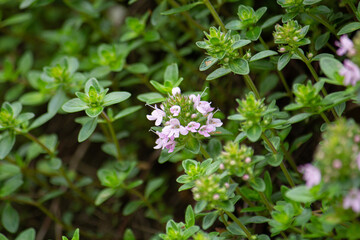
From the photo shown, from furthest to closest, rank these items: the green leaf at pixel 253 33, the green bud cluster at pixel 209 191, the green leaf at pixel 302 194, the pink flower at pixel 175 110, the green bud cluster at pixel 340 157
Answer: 1. the green leaf at pixel 253 33
2. the pink flower at pixel 175 110
3. the green bud cluster at pixel 209 191
4. the green leaf at pixel 302 194
5. the green bud cluster at pixel 340 157

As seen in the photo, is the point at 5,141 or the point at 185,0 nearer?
the point at 5,141

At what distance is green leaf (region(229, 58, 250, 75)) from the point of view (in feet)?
7.10

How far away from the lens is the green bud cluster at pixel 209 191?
1820 mm

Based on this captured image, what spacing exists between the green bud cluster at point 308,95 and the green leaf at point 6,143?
1931 mm

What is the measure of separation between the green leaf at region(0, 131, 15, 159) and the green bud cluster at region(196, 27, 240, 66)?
1519mm

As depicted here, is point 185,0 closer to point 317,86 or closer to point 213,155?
point 213,155

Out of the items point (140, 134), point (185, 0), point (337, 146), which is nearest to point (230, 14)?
point (185, 0)

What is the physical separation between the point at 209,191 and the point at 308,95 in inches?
27.7

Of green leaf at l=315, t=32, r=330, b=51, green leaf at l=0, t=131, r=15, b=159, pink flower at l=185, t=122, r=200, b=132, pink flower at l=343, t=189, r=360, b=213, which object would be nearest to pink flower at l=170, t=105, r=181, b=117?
pink flower at l=185, t=122, r=200, b=132

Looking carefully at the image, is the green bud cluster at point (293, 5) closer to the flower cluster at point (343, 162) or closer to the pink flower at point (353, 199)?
the flower cluster at point (343, 162)

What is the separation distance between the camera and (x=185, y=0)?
3037 millimetres

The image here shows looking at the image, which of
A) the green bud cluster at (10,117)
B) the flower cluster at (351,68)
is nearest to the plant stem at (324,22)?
the flower cluster at (351,68)

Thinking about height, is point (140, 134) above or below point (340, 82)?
below

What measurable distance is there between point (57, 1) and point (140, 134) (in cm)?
198
